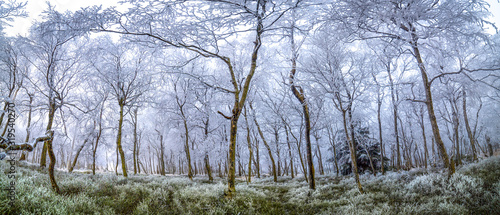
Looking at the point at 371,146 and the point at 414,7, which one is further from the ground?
the point at 414,7

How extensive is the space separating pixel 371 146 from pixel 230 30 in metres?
14.5

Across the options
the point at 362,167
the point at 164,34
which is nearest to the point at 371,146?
the point at 362,167

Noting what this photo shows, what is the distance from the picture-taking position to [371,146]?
15359 millimetres

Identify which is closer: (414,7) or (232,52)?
(414,7)

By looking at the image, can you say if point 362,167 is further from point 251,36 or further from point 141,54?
point 141,54

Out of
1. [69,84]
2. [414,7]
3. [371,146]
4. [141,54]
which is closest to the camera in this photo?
[414,7]

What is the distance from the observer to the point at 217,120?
1661 cm

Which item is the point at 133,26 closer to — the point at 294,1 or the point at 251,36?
the point at 294,1

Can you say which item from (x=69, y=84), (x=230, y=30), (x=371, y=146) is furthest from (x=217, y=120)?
(x=371, y=146)

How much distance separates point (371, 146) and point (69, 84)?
2073 centimetres

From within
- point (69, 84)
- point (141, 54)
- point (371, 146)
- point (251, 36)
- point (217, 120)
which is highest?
point (251, 36)

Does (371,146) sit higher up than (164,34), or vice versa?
(164,34)

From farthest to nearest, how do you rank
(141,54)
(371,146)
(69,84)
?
(371,146) → (141,54) → (69,84)

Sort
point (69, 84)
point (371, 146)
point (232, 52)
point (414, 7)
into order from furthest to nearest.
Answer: point (371, 146)
point (232, 52)
point (69, 84)
point (414, 7)
